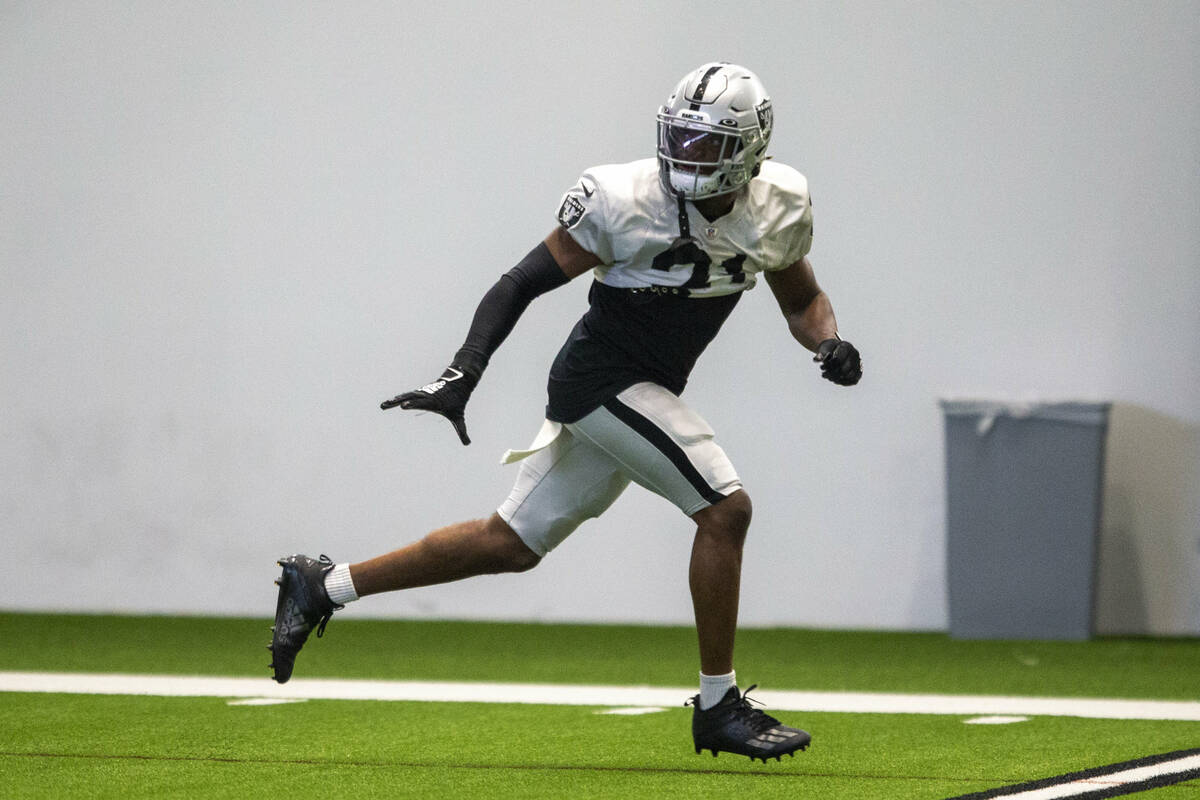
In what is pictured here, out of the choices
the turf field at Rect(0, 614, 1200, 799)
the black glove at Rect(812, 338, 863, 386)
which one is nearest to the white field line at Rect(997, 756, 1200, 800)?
the turf field at Rect(0, 614, 1200, 799)

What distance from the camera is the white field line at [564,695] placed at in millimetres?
4445

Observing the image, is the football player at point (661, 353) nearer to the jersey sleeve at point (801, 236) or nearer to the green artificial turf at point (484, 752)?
the jersey sleeve at point (801, 236)

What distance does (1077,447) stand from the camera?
629cm

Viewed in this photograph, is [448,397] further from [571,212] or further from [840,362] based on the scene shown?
[840,362]

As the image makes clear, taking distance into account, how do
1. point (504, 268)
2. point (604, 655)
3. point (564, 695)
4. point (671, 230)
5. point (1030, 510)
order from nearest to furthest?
point (671, 230) → point (564, 695) → point (604, 655) → point (1030, 510) → point (504, 268)

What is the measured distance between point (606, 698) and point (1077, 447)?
2.50 meters

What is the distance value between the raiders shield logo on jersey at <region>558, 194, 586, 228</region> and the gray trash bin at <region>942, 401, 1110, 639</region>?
3.25m

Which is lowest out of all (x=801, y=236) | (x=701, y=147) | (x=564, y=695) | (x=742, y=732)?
(x=564, y=695)

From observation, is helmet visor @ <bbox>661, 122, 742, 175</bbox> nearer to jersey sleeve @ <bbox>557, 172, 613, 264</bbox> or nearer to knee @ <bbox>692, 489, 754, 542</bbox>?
jersey sleeve @ <bbox>557, 172, 613, 264</bbox>

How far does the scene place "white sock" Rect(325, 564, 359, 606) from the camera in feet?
12.3

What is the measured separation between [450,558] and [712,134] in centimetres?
113

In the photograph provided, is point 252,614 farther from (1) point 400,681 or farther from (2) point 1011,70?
(2) point 1011,70

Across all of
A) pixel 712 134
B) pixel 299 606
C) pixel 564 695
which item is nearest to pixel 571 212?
pixel 712 134

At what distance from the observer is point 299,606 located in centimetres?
377
